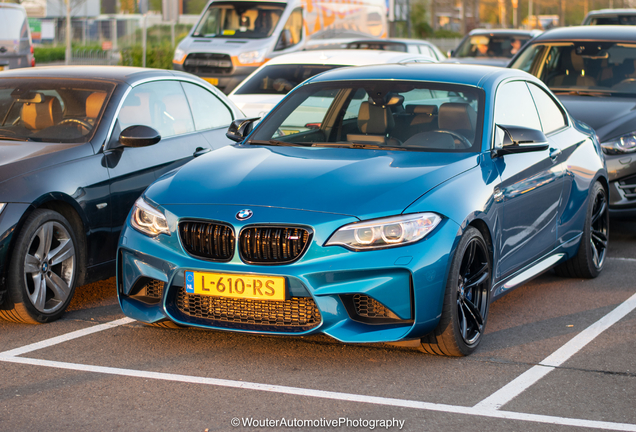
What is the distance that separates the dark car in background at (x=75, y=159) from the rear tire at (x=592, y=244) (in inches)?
115

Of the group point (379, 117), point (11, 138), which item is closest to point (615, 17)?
point (379, 117)

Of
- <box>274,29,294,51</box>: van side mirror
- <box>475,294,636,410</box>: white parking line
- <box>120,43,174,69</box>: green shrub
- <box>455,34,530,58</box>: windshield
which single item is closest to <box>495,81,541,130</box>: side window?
<box>475,294,636,410</box>: white parking line

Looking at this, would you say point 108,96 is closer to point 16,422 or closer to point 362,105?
point 362,105

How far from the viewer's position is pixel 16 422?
3879mm

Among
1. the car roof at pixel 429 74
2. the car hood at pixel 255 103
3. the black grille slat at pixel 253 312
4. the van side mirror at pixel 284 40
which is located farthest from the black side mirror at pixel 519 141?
the van side mirror at pixel 284 40

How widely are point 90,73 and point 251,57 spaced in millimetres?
12486

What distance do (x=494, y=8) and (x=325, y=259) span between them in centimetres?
10182

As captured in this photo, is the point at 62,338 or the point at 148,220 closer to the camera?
the point at 148,220

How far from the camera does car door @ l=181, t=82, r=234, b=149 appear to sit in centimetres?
718

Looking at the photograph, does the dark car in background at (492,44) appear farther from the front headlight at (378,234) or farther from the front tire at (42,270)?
the front headlight at (378,234)

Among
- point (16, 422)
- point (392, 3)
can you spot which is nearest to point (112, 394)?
point (16, 422)

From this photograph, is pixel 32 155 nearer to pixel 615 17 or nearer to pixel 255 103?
pixel 255 103

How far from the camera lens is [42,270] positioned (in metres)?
5.40

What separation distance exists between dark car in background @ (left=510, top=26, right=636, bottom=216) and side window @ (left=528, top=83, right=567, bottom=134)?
4.86 ft
